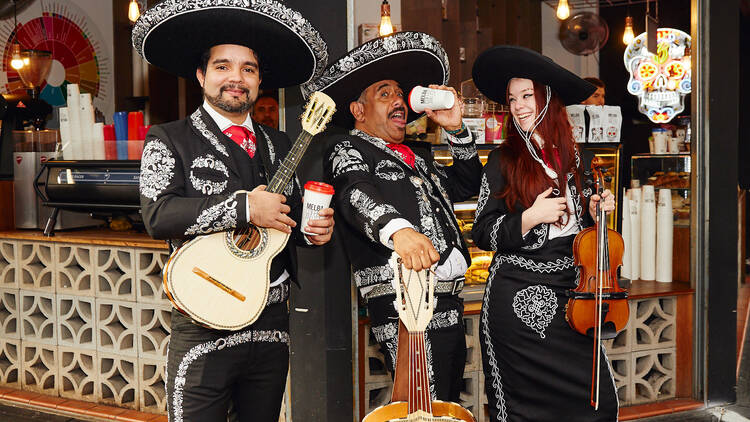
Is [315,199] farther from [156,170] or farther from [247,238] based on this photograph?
[156,170]

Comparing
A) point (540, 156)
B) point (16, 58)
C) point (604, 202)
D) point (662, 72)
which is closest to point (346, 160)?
point (540, 156)

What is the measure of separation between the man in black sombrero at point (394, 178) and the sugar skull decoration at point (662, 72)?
8.02 m

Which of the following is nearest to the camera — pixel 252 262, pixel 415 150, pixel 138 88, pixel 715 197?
pixel 252 262

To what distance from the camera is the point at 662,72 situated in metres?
9.88

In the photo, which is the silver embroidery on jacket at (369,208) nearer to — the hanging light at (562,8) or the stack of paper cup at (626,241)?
the stack of paper cup at (626,241)

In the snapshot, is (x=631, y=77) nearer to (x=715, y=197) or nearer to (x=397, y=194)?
(x=715, y=197)

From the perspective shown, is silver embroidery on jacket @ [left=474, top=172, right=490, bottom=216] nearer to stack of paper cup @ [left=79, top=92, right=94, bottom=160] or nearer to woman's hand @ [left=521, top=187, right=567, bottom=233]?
woman's hand @ [left=521, top=187, right=567, bottom=233]

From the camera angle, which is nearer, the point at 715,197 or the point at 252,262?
the point at 252,262

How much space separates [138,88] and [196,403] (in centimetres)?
690

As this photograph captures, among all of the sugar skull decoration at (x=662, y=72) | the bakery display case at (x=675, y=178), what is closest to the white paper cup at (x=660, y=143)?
the bakery display case at (x=675, y=178)

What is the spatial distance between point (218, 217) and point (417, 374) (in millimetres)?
788

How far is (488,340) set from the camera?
2.67 meters

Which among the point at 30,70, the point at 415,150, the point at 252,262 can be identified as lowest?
→ the point at 252,262

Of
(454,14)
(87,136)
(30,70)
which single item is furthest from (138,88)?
(87,136)
